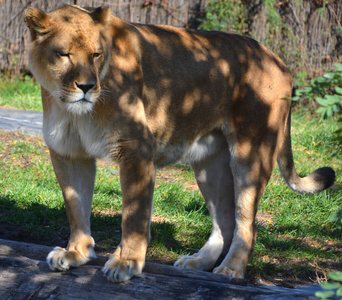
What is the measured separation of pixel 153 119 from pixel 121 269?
1.16 metres

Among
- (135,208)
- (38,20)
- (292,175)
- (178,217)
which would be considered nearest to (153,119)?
(135,208)

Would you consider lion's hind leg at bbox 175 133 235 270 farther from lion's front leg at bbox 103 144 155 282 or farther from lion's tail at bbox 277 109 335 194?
lion's front leg at bbox 103 144 155 282

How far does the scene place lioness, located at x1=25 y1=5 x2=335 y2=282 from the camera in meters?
3.11

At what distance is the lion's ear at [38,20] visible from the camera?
3070mm

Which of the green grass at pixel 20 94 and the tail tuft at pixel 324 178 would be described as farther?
the green grass at pixel 20 94

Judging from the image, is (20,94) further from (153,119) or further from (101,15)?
(101,15)

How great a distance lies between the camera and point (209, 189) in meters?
4.36

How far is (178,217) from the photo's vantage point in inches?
194

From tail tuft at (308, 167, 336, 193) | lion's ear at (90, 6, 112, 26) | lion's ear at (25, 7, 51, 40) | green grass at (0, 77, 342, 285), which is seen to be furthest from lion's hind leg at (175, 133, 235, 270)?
lion's ear at (25, 7, 51, 40)

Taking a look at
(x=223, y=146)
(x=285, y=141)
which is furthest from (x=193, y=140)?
(x=285, y=141)

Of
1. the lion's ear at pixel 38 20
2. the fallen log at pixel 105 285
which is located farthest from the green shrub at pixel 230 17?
the fallen log at pixel 105 285

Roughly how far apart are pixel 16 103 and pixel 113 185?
13.1ft

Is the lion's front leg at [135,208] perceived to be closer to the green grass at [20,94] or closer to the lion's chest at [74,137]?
the lion's chest at [74,137]

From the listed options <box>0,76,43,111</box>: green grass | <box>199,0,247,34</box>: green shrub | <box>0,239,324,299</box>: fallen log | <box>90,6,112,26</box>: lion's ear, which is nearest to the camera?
<box>0,239,324,299</box>: fallen log
